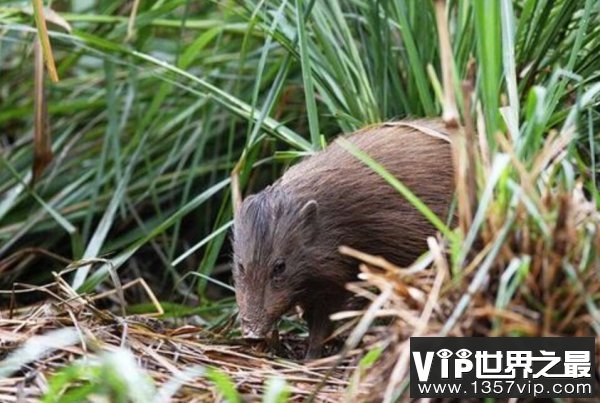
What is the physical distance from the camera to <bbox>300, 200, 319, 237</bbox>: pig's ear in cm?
329

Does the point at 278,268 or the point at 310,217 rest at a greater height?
the point at 310,217

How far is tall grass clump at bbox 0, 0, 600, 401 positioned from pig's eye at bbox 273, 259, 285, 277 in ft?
0.72

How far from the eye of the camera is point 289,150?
4.06 metres

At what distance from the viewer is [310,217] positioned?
3314mm

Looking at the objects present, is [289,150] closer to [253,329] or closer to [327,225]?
[327,225]

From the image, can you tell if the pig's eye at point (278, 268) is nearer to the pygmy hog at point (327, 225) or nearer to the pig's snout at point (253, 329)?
the pygmy hog at point (327, 225)

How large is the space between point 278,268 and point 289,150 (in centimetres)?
81

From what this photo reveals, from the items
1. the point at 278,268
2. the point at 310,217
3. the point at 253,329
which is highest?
the point at 310,217

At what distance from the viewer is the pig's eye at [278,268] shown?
3.30 meters

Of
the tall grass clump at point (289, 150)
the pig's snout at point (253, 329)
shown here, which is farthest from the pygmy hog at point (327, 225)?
the tall grass clump at point (289, 150)

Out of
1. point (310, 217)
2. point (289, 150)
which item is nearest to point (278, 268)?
point (310, 217)

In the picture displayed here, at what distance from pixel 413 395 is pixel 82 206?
7.47ft

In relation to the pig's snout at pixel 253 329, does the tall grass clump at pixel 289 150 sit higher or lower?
higher

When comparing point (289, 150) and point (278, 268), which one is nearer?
point (278, 268)
